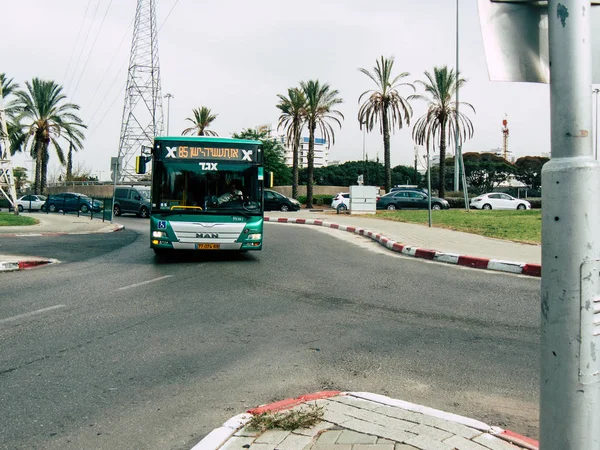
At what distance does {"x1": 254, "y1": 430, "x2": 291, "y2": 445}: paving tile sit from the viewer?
3.51m

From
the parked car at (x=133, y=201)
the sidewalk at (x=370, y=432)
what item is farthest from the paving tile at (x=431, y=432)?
the parked car at (x=133, y=201)

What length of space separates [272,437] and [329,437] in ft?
1.12

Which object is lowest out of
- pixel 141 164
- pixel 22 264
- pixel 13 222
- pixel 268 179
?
pixel 22 264

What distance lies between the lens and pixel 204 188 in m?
13.0

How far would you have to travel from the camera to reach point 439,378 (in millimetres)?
4988

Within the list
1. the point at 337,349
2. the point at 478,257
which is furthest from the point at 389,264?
the point at 337,349

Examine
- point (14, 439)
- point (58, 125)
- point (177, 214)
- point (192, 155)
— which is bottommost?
point (14, 439)

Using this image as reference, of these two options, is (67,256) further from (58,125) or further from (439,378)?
(58,125)

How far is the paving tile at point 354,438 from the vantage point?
11.4ft

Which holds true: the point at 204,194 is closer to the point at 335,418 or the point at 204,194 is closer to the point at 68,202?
the point at 335,418

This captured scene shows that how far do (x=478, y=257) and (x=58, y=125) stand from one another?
46323 mm

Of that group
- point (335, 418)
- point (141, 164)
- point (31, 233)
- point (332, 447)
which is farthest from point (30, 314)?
point (31, 233)

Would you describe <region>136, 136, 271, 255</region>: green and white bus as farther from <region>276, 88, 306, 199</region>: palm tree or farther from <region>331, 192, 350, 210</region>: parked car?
<region>276, 88, 306, 199</region>: palm tree

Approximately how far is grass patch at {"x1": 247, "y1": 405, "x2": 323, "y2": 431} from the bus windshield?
942cm
